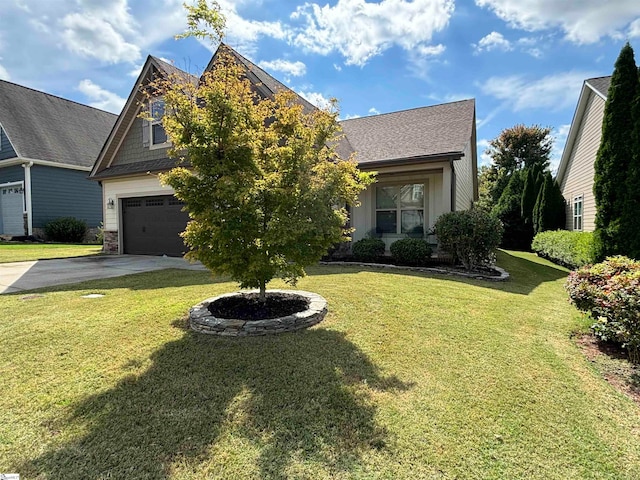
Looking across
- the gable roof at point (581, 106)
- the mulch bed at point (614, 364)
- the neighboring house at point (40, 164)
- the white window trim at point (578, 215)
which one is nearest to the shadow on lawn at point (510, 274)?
the mulch bed at point (614, 364)

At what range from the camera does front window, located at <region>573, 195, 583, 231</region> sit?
14050 millimetres

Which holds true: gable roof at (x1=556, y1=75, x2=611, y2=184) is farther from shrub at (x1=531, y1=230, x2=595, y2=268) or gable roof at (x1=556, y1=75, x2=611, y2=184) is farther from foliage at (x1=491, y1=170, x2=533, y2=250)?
shrub at (x1=531, y1=230, x2=595, y2=268)

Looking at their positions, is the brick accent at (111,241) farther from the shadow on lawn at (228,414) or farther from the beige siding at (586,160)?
the beige siding at (586,160)

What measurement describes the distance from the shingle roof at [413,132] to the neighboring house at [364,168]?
3cm

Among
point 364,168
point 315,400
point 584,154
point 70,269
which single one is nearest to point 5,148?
point 70,269

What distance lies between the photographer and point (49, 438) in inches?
96.9

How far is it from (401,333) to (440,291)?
2539 millimetres

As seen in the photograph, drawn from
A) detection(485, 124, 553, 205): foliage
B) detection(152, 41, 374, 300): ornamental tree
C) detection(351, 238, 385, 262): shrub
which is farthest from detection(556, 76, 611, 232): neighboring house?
detection(485, 124, 553, 205): foliage

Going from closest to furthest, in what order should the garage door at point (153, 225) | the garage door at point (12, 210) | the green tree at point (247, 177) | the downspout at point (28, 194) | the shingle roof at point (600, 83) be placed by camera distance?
the green tree at point (247, 177), the shingle roof at point (600, 83), the garage door at point (153, 225), the downspout at point (28, 194), the garage door at point (12, 210)

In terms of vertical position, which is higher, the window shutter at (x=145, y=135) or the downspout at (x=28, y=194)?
the window shutter at (x=145, y=135)

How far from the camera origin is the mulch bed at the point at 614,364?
3.21 m

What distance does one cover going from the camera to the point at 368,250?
1014 cm

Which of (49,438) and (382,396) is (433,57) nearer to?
(382,396)

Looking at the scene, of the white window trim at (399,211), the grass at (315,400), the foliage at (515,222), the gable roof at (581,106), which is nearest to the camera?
the grass at (315,400)
